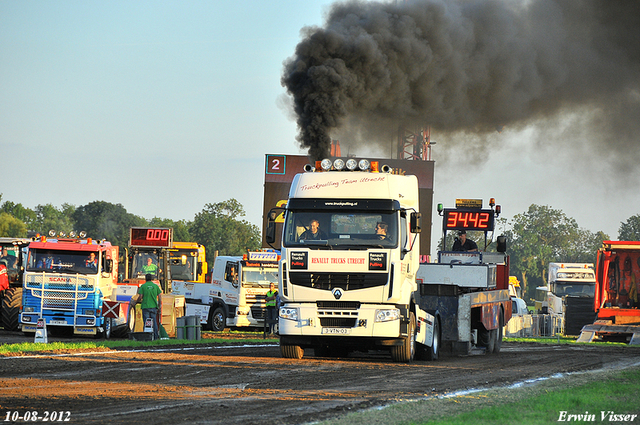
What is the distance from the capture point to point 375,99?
24766mm

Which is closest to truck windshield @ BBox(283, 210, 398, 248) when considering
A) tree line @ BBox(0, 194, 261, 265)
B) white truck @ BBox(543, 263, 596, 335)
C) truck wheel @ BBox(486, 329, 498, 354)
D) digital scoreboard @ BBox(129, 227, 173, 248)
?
truck wheel @ BBox(486, 329, 498, 354)

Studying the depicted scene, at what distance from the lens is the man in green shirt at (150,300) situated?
21469mm

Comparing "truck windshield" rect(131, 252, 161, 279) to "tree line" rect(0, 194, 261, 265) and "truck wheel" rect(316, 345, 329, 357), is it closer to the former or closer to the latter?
"truck wheel" rect(316, 345, 329, 357)

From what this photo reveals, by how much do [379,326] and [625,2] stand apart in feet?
55.5

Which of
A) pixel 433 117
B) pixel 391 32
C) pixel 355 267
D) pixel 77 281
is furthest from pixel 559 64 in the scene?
pixel 77 281

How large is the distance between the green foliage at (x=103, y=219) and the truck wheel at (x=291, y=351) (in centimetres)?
13618

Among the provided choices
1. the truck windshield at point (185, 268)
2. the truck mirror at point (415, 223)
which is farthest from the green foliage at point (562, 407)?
the truck windshield at point (185, 268)

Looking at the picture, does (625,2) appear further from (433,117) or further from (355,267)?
(355,267)

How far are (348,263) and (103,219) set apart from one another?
5624 inches

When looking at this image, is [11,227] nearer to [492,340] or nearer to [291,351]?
[492,340]

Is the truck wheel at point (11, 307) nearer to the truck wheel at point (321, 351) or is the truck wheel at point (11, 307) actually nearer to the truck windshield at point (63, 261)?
the truck windshield at point (63, 261)

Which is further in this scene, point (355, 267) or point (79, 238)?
point (79, 238)

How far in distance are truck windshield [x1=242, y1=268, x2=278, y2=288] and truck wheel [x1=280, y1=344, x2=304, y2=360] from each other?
15.2 metres

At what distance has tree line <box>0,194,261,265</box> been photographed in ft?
372
